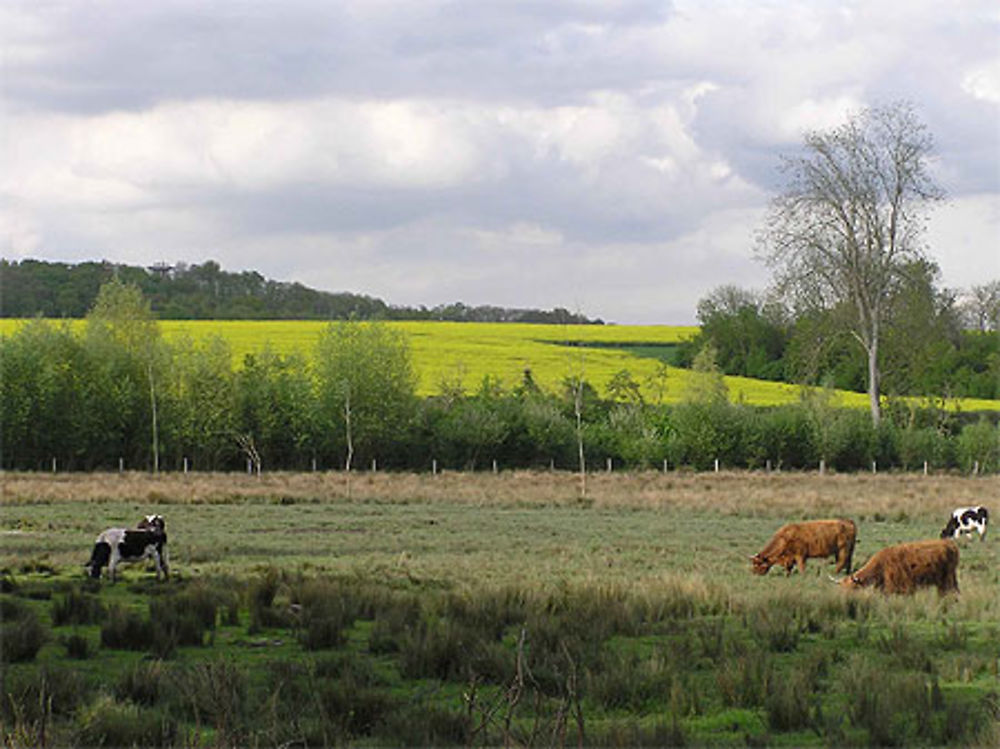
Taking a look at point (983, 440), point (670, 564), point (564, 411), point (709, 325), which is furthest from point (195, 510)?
point (709, 325)

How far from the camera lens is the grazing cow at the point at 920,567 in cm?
1803

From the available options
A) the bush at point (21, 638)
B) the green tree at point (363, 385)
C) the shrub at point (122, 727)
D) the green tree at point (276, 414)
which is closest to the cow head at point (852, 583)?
the bush at point (21, 638)

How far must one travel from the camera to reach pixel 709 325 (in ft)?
352

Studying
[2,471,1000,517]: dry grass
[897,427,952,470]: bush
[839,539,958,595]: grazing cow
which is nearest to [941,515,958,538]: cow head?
[2,471,1000,517]: dry grass

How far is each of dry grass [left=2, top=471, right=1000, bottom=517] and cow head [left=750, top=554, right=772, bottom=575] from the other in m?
15.3

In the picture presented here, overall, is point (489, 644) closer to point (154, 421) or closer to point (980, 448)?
point (154, 421)

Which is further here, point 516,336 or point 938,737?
point 516,336

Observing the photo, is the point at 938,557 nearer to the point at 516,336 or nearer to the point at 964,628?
the point at 964,628

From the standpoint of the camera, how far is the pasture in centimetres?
1020

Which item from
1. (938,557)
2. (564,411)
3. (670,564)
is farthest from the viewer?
(564,411)

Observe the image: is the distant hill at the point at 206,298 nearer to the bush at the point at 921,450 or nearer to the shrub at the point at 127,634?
the bush at the point at 921,450

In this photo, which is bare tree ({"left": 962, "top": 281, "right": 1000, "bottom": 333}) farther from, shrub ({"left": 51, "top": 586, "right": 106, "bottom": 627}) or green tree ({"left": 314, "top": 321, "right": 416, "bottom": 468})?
shrub ({"left": 51, "top": 586, "right": 106, "bottom": 627})

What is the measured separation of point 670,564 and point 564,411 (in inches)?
1982

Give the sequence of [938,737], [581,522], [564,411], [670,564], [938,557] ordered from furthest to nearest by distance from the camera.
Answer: [564,411], [581,522], [670,564], [938,557], [938,737]
